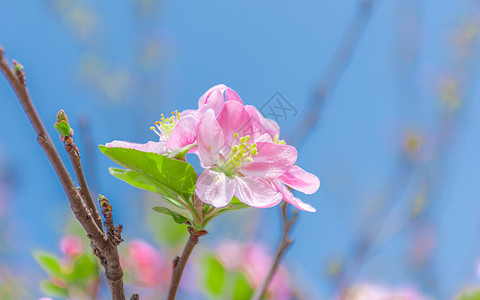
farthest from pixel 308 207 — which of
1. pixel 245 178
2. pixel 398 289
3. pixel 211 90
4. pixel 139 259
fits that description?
pixel 398 289

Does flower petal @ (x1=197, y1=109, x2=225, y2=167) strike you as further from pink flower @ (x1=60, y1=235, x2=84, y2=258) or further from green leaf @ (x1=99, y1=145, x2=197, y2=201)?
pink flower @ (x1=60, y1=235, x2=84, y2=258)

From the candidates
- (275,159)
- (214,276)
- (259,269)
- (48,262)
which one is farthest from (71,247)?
(259,269)

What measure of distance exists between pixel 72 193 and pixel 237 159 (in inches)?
11.2

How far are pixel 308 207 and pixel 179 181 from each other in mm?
205

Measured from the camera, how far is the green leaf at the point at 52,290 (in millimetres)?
877

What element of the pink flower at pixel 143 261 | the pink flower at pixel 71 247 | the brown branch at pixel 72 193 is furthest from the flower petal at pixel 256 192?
the pink flower at pixel 143 261

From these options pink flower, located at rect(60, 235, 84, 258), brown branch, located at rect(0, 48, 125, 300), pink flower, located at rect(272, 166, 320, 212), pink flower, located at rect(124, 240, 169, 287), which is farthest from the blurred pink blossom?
brown branch, located at rect(0, 48, 125, 300)

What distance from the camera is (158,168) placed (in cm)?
55

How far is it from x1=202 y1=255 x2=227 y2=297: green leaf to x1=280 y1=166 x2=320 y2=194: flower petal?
51 centimetres

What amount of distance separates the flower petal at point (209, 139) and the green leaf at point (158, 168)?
46 mm

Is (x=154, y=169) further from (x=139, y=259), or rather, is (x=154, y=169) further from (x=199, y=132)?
(x=139, y=259)

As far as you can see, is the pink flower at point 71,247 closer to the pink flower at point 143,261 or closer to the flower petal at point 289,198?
the pink flower at point 143,261

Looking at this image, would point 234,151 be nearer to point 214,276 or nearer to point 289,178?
point 289,178

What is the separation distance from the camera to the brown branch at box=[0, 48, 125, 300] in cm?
41
